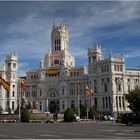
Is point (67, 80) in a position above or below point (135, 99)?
above

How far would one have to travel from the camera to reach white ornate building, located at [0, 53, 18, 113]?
136500 mm

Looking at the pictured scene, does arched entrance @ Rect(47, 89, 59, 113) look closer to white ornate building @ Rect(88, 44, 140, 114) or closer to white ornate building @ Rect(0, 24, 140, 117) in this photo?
white ornate building @ Rect(0, 24, 140, 117)

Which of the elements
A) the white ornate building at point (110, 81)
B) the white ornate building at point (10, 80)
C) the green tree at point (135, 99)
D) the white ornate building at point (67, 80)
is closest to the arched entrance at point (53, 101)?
the white ornate building at point (67, 80)

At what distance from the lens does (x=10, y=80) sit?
13800cm

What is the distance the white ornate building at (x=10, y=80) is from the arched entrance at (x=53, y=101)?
13025 millimetres

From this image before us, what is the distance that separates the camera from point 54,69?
134000 mm

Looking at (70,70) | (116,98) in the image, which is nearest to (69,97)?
Result: (70,70)

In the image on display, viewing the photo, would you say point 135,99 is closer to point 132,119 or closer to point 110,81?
point 110,81

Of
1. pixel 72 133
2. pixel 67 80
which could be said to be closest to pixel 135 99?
pixel 67 80

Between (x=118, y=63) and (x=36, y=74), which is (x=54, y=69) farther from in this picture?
(x=118, y=63)

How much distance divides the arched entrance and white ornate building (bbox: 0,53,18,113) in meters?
13.0

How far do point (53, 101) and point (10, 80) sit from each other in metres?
→ 18.4

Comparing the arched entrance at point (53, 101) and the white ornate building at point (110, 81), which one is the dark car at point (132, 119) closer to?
the white ornate building at point (110, 81)

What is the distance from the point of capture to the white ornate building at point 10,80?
136 m
